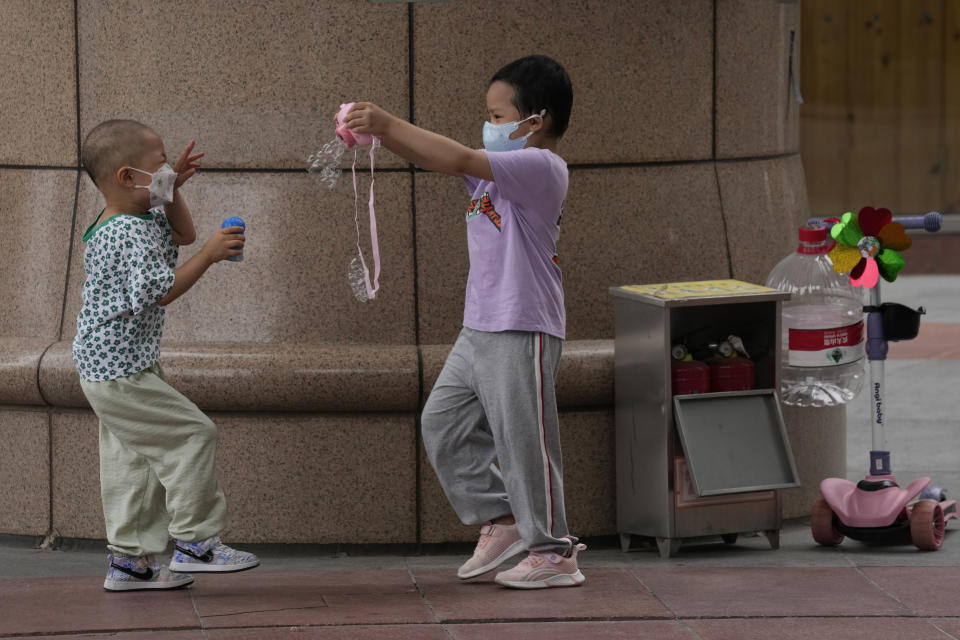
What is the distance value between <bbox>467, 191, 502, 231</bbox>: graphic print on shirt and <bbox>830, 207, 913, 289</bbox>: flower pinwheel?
4.87 ft

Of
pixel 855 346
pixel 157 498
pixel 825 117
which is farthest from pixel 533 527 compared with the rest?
pixel 825 117

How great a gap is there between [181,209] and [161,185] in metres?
0.21

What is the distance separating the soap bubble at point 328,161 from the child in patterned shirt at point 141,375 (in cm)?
57

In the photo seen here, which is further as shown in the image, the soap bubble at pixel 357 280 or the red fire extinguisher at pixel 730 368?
the red fire extinguisher at pixel 730 368

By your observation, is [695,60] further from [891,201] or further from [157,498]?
[891,201]

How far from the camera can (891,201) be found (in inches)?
627

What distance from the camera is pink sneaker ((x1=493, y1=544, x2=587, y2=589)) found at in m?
5.02

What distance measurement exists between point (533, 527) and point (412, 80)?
1.76 m

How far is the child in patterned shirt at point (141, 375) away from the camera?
480 centimetres

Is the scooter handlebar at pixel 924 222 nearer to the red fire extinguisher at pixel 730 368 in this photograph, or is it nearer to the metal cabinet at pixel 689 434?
the metal cabinet at pixel 689 434

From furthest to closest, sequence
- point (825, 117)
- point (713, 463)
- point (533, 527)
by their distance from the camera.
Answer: point (825, 117) < point (713, 463) < point (533, 527)

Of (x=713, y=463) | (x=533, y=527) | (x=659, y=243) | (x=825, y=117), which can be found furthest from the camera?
(x=825, y=117)

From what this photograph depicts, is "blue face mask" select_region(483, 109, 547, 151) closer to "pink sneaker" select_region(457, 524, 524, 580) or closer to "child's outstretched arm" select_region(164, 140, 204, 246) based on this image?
"child's outstretched arm" select_region(164, 140, 204, 246)

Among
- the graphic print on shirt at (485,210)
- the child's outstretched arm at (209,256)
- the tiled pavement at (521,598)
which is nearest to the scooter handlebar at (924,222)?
the tiled pavement at (521,598)
